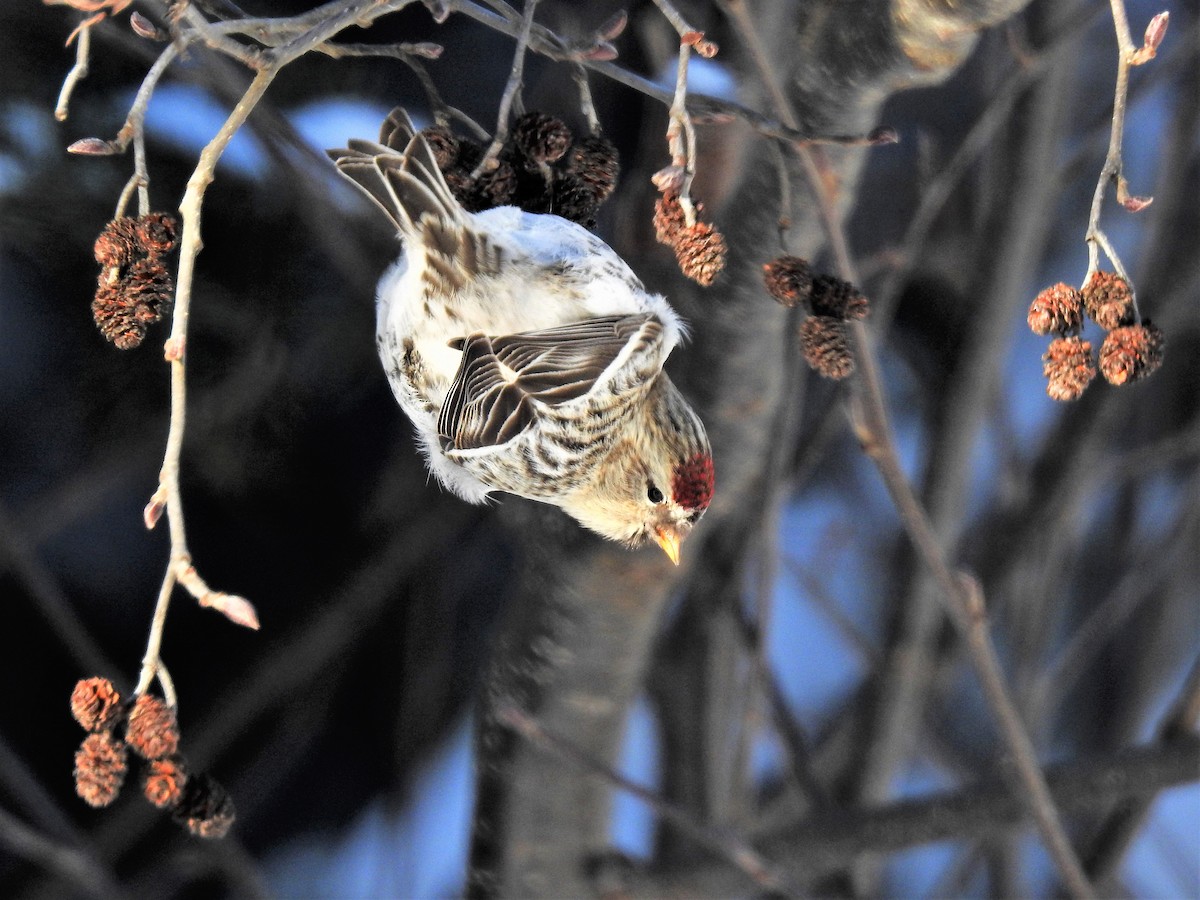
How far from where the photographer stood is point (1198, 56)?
2.29m

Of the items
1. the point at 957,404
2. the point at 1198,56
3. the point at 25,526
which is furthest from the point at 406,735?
the point at 1198,56

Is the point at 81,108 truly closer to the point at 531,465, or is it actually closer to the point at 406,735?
the point at 531,465

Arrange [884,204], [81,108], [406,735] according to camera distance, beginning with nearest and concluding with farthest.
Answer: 1. [81,108]
2. [406,735]
3. [884,204]

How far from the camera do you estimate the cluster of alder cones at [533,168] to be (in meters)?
1.24

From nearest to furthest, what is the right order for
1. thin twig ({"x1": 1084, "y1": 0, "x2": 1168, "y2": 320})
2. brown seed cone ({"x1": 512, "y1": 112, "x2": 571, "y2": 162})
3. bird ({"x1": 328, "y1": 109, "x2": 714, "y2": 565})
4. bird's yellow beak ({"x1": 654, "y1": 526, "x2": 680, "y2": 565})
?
thin twig ({"x1": 1084, "y1": 0, "x2": 1168, "y2": 320}) → brown seed cone ({"x1": 512, "y1": 112, "x2": 571, "y2": 162}) → bird ({"x1": 328, "y1": 109, "x2": 714, "y2": 565}) → bird's yellow beak ({"x1": 654, "y1": 526, "x2": 680, "y2": 565})

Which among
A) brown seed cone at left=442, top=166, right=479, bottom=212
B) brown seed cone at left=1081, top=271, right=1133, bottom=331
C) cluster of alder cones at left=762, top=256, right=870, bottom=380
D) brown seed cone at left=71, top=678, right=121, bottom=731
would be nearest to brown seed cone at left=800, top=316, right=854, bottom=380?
cluster of alder cones at left=762, top=256, right=870, bottom=380

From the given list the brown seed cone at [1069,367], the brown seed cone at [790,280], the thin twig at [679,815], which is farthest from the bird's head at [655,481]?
the brown seed cone at [1069,367]

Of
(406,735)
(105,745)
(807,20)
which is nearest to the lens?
(105,745)

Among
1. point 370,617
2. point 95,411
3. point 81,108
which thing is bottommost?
point 370,617

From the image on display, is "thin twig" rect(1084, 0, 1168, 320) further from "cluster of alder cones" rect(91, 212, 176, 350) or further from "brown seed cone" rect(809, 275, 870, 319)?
"cluster of alder cones" rect(91, 212, 176, 350)

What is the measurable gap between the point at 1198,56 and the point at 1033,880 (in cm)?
231

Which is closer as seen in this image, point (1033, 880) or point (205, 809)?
point (205, 809)

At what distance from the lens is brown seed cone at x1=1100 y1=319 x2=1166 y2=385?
0.92 meters

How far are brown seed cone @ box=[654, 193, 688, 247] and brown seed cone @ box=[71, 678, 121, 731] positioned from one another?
58cm
